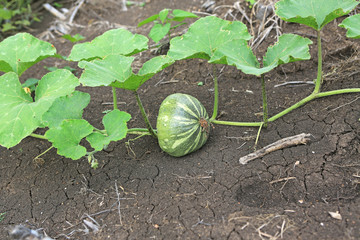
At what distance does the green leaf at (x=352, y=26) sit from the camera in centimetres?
280

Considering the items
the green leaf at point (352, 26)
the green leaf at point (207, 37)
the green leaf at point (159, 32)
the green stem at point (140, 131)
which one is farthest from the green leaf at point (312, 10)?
the green stem at point (140, 131)

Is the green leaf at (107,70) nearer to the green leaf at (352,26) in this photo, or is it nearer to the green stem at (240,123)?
the green stem at (240,123)

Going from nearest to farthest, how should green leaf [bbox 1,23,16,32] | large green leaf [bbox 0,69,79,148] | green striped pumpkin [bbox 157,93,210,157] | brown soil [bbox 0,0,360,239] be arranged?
brown soil [bbox 0,0,360,239], large green leaf [bbox 0,69,79,148], green striped pumpkin [bbox 157,93,210,157], green leaf [bbox 1,23,16,32]

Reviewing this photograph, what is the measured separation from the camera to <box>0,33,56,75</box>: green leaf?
3.19 m

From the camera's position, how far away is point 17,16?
567cm

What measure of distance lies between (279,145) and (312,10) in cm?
108

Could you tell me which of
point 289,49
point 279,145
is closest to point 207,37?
point 289,49

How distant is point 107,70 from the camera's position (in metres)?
2.79

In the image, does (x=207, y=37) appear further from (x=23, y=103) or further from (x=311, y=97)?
(x=23, y=103)

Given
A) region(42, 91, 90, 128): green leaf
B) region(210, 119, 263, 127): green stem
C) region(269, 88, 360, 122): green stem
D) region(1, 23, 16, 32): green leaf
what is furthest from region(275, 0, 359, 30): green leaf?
region(1, 23, 16, 32): green leaf

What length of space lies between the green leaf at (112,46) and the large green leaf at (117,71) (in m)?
0.35

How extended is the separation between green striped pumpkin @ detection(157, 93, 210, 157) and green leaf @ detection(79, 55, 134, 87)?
0.43 metres

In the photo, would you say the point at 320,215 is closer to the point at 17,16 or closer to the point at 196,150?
the point at 196,150

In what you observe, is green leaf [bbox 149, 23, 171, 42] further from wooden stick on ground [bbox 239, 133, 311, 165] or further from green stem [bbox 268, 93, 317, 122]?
wooden stick on ground [bbox 239, 133, 311, 165]
